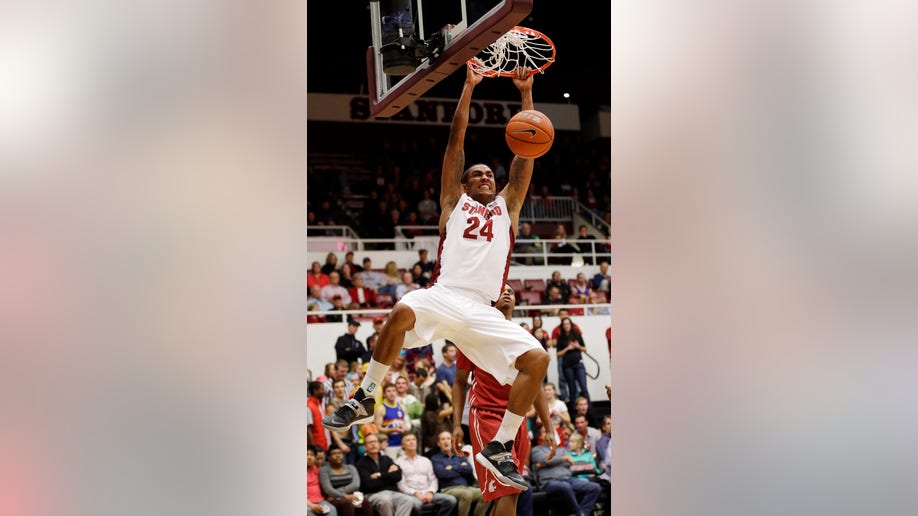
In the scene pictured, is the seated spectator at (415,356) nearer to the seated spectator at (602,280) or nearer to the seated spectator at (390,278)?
the seated spectator at (390,278)

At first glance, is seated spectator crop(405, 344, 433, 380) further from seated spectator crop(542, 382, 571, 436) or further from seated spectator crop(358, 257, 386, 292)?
seated spectator crop(358, 257, 386, 292)

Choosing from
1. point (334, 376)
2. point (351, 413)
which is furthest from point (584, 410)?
point (351, 413)

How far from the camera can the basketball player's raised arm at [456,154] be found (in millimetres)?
5125

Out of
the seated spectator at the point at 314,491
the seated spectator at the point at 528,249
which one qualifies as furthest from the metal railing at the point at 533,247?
the seated spectator at the point at 314,491

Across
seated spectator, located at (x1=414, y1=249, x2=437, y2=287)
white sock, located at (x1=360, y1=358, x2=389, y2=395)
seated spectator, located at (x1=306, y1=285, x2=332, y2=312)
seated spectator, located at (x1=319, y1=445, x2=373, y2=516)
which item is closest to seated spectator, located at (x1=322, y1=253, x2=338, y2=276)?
seated spectator, located at (x1=306, y1=285, x2=332, y2=312)

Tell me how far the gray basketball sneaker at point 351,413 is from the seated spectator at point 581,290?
7.38 metres

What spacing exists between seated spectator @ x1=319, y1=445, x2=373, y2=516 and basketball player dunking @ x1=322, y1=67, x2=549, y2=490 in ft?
9.67

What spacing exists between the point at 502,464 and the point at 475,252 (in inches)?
44.3

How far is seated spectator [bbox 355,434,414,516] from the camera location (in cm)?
781
